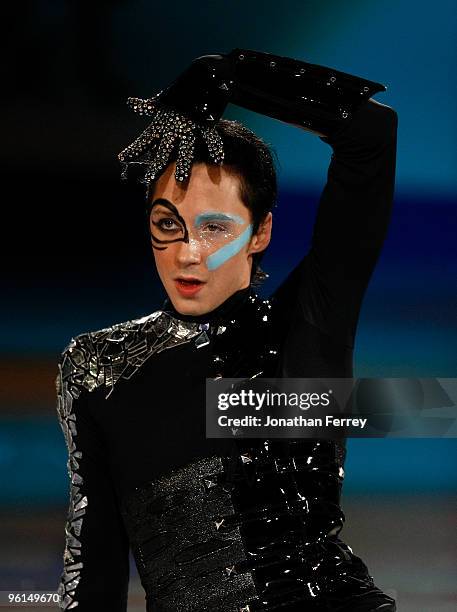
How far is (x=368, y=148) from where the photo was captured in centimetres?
124

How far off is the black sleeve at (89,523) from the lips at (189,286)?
0.18 m

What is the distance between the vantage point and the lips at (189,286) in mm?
1371

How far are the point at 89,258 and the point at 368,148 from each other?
0.77 m

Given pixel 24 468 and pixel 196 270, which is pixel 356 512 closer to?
pixel 24 468

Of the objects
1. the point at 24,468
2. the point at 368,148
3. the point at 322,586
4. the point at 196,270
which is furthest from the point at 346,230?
the point at 24,468

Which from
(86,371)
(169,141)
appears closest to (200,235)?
(169,141)

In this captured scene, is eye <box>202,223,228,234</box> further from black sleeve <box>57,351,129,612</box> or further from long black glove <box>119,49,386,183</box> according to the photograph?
black sleeve <box>57,351,129,612</box>

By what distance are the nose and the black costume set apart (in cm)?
8

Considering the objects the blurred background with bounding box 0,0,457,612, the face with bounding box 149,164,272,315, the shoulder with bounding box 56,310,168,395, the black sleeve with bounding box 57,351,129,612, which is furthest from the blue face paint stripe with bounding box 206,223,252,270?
the blurred background with bounding box 0,0,457,612

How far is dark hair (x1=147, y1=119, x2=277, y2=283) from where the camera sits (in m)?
1.36

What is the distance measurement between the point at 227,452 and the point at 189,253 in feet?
0.84

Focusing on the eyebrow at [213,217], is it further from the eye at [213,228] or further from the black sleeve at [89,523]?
the black sleeve at [89,523]

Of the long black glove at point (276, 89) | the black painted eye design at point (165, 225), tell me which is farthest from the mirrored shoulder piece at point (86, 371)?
the long black glove at point (276, 89)

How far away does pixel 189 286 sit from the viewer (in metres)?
1.37
